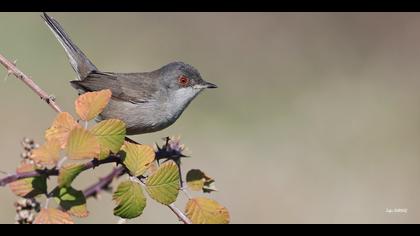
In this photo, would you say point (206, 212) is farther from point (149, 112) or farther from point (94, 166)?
point (149, 112)

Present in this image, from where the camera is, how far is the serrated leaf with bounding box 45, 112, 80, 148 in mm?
2008

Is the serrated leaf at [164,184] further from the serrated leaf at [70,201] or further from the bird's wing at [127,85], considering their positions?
the bird's wing at [127,85]

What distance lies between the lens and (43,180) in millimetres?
1894

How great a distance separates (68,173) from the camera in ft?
6.14

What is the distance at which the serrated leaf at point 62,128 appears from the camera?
2.01 metres

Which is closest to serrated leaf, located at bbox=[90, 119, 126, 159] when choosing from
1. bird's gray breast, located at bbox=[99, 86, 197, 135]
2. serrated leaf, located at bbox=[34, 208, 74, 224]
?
serrated leaf, located at bbox=[34, 208, 74, 224]

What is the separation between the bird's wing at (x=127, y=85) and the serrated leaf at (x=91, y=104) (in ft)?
9.67

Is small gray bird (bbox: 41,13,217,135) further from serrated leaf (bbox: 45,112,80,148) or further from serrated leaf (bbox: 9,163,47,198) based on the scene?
serrated leaf (bbox: 9,163,47,198)

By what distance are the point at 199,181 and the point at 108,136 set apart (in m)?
0.54

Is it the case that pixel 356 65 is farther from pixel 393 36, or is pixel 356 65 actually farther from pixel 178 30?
pixel 178 30

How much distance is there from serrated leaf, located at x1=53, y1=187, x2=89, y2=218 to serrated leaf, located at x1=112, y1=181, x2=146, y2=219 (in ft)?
0.46

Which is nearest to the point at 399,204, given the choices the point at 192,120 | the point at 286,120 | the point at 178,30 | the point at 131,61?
Result: the point at 286,120

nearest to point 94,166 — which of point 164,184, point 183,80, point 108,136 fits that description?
point 108,136
